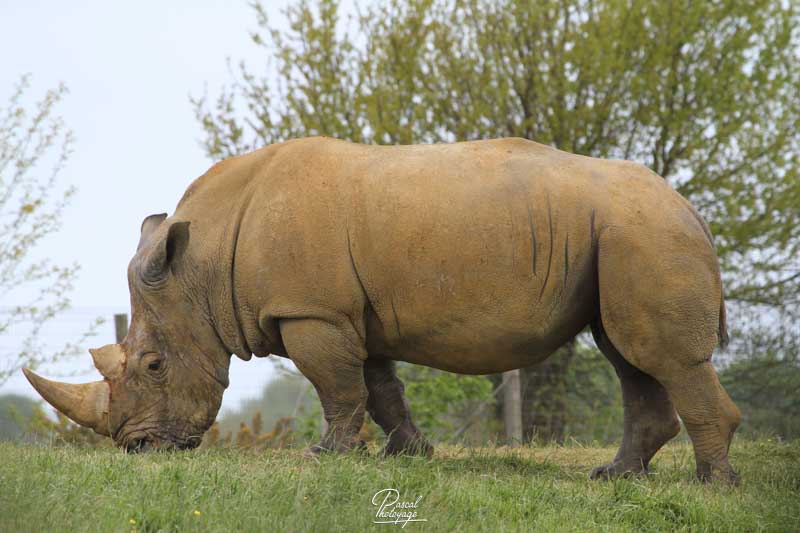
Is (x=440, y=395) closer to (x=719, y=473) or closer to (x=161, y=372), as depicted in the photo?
(x=161, y=372)

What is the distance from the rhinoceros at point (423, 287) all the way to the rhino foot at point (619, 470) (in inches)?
0.5

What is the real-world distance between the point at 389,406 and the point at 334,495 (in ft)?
7.56

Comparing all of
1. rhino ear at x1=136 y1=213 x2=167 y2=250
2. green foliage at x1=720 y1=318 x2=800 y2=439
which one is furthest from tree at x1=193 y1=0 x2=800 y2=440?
rhino ear at x1=136 y1=213 x2=167 y2=250

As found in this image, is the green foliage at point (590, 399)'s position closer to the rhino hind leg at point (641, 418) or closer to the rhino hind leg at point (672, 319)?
the rhino hind leg at point (641, 418)

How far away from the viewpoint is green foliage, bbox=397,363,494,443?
12930 mm

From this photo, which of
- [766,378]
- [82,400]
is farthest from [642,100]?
[82,400]

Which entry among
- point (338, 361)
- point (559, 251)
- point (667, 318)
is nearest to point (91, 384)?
point (338, 361)

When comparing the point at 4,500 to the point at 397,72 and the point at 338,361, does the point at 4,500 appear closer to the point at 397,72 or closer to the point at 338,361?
the point at 338,361

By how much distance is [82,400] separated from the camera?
7086 mm

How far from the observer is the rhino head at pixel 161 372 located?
7.03 metres

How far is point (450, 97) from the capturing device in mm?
14633

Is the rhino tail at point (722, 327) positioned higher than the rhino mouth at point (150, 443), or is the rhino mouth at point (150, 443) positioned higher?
the rhino tail at point (722, 327)

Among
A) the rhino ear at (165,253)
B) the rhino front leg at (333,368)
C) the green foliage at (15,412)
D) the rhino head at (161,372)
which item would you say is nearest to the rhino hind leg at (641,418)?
the rhino front leg at (333,368)

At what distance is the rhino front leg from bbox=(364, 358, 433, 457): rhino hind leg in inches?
23.6
